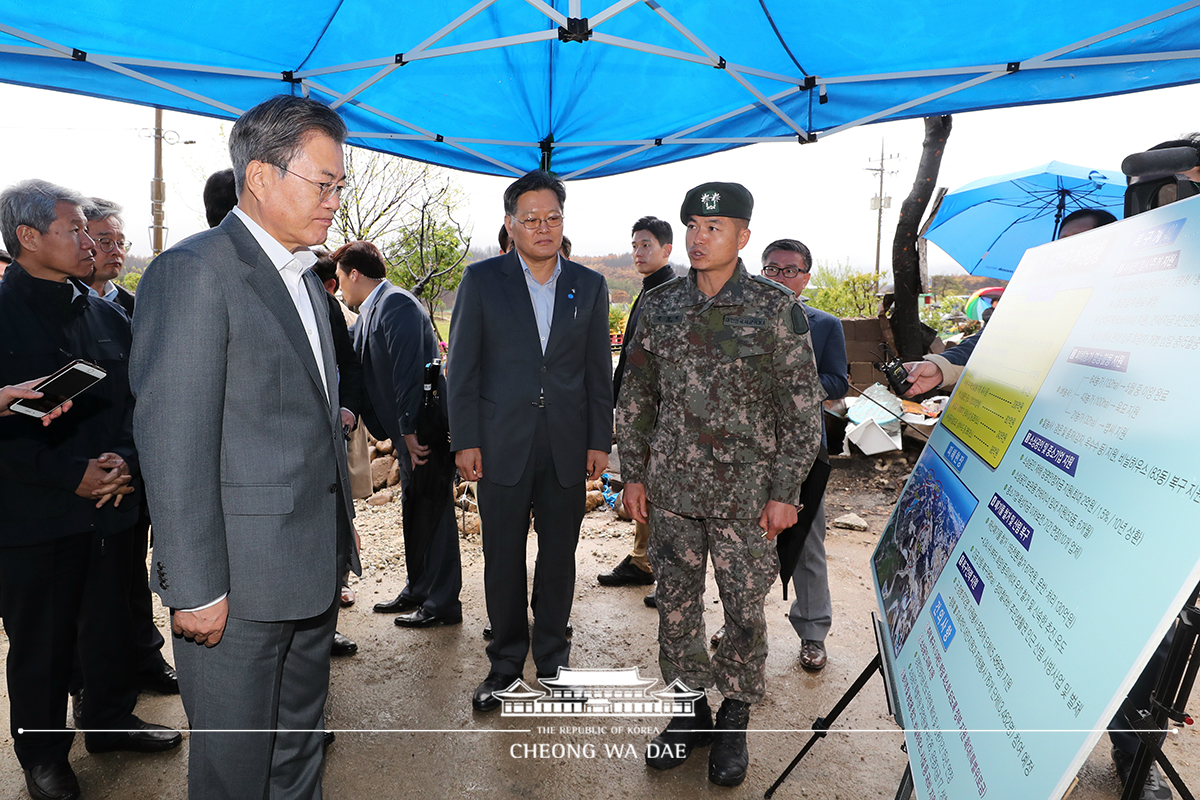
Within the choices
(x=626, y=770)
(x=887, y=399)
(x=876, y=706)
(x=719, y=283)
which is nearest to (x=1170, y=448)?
(x=719, y=283)

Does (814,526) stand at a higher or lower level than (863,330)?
lower

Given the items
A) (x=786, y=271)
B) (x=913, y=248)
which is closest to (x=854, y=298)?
(x=913, y=248)

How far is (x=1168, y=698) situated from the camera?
102 centimetres

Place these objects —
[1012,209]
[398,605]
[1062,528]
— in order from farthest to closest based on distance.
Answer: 1. [1012,209]
2. [398,605]
3. [1062,528]

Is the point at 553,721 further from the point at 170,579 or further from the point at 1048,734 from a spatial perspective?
the point at 1048,734

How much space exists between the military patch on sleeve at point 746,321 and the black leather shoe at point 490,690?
1.88m

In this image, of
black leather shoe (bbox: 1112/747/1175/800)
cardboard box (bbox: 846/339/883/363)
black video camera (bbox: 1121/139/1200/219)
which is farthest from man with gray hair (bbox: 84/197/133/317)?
cardboard box (bbox: 846/339/883/363)

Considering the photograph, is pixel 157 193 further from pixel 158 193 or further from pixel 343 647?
pixel 343 647

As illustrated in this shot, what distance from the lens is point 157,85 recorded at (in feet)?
10.4

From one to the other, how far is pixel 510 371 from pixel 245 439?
134 cm

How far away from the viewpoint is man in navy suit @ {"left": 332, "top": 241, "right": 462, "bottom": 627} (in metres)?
3.37

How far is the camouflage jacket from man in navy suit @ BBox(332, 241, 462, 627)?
4.91 feet

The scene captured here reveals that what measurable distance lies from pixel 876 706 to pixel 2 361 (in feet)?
12.2

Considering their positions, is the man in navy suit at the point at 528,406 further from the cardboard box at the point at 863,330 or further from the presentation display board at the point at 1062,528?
the cardboard box at the point at 863,330
